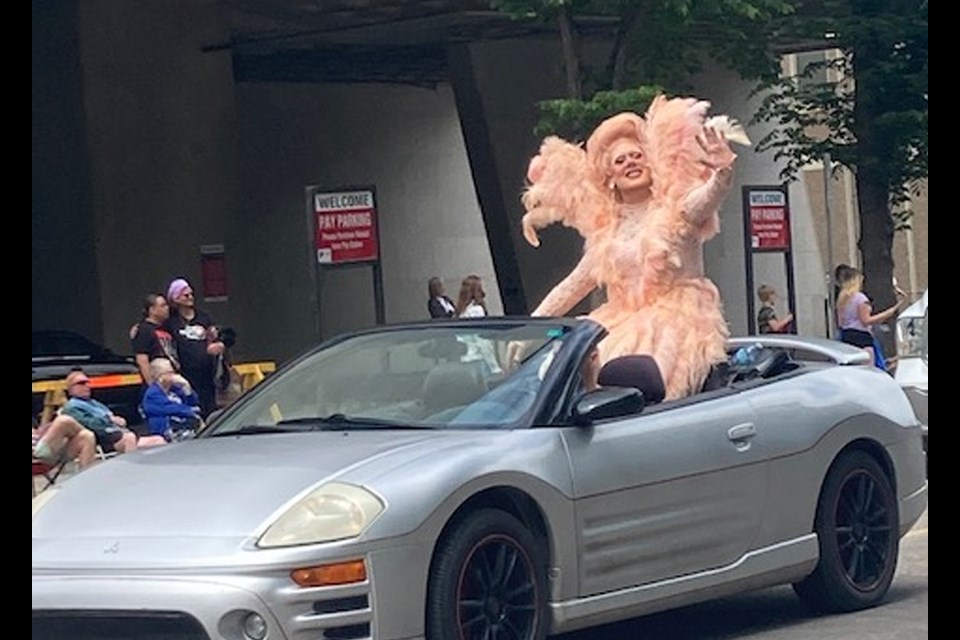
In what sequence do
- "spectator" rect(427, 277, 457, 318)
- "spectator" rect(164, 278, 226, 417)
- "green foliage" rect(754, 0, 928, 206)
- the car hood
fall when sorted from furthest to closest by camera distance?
"spectator" rect(427, 277, 457, 318), "green foliage" rect(754, 0, 928, 206), "spectator" rect(164, 278, 226, 417), the car hood

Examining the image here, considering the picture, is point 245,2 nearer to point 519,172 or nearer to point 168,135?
point 168,135

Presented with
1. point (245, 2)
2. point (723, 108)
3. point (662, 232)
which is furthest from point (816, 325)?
Answer: point (662, 232)

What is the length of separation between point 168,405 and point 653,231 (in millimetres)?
6174

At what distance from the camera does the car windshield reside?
802cm

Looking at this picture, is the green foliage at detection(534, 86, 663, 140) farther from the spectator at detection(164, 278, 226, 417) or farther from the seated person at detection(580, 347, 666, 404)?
the seated person at detection(580, 347, 666, 404)

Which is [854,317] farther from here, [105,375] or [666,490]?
[666,490]

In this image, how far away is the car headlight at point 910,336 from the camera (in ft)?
52.1

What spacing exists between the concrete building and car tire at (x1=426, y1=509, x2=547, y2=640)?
1772 cm

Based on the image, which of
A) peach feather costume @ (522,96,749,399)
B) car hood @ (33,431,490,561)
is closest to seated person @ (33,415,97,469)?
peach feather costume @ (522,96,749,399)

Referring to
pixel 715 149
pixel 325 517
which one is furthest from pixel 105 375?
pixel 325 517

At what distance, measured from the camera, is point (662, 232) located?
10453 millimetres

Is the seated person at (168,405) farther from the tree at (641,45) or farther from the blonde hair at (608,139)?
the blonde hair at (608,139)

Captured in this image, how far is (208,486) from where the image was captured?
7.36 meters

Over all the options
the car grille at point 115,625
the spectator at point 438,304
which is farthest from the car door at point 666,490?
the spectator at point 438,304
